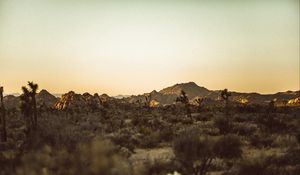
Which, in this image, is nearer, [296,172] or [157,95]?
[296,172]

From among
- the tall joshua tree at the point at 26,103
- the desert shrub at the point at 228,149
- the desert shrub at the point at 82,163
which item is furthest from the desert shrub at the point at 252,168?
the tall joshua tree at the point at 26,103

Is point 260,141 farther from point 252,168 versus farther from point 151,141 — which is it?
point 252,168

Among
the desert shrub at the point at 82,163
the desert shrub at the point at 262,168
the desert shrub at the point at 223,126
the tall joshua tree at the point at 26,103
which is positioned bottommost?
the desert shrub at the point at 262,168

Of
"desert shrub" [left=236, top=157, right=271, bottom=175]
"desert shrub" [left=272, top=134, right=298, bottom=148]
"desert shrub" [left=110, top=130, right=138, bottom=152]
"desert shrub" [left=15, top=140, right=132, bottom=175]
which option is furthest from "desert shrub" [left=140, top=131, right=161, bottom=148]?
"desert shrub" [left=15, top=140, right=132, bottom=175]

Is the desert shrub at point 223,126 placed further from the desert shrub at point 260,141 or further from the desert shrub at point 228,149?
the desert shrub at point 228,149

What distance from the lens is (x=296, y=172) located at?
10.3m

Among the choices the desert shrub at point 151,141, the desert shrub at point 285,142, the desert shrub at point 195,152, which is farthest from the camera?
the desert shrub at point 151,141

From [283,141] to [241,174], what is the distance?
19.8ft

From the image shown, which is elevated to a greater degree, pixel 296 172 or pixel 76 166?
pixel 76 166

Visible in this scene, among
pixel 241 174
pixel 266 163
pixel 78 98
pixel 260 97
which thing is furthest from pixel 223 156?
pixel 260 97

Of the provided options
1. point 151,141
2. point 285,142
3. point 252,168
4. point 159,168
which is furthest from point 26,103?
point 252,168

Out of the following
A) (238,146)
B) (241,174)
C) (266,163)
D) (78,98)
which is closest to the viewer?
(241,174)

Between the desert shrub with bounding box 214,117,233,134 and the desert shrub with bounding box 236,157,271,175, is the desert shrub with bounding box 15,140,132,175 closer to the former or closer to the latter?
the desert shrub with bounding box 236,157,271,175

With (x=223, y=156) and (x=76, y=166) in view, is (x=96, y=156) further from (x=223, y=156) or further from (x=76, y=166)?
(x=223, y=156)
